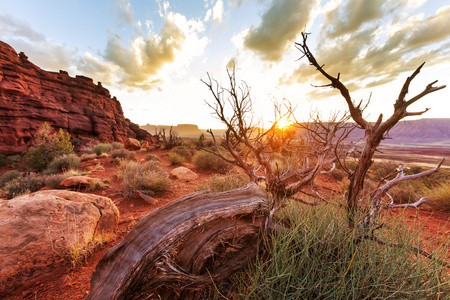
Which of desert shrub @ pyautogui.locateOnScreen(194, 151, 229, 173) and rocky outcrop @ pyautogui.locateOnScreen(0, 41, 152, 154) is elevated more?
rocky outcrop @ pyautogui.locateOnScreen(0, 41, 152, 154)

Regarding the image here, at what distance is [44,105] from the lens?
2358cm

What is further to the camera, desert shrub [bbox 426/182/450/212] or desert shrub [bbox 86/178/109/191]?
desert shrub [bbox 86/178/109/191]

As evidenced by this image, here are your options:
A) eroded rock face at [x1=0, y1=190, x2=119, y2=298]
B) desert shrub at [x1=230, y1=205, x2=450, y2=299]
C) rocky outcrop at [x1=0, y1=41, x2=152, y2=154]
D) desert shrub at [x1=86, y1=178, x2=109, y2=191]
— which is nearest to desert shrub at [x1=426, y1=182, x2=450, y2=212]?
desert shrub at [x1=230, y1=205, x2=450, y2=299]

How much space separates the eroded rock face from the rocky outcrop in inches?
1006

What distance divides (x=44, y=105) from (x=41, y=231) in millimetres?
32657

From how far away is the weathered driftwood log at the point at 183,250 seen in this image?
1.18 metres

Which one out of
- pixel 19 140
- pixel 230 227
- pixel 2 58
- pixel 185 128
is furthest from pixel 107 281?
pixel 185 128

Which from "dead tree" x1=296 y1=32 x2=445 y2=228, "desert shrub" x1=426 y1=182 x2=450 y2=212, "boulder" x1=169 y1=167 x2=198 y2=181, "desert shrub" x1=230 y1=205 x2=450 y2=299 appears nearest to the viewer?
"desert shrub" x1=230 y1=205 x2=450 y2=299

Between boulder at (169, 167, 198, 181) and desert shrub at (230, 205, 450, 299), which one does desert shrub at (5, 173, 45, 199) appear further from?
desert shrub at (230, 205, 450, 299)

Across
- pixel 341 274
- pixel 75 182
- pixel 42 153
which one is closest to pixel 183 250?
pixel 341 274

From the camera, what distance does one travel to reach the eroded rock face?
2.06 m

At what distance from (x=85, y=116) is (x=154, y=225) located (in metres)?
36.7

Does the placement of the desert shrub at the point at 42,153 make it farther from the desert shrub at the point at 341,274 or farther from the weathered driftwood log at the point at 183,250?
the desert shrub at the point at 341,274

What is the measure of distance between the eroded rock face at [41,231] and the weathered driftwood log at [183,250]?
1794 mm
